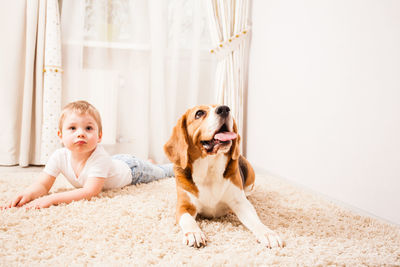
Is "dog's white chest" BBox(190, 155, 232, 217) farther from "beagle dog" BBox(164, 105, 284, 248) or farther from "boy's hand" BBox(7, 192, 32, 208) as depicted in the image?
"boy's hand" BBox(7, 192, 32, 208)

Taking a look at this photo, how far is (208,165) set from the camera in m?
1.06

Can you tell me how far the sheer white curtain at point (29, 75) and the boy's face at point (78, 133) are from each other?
128 centimetres

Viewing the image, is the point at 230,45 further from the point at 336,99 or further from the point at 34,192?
the point at 34,192

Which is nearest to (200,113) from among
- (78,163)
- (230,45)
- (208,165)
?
(208,165)

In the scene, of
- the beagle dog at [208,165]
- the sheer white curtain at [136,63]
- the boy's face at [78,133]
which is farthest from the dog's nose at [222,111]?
the sheer white curtain at [136,63]

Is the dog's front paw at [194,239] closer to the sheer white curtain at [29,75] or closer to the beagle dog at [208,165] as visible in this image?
the beagle dog at [208,165]

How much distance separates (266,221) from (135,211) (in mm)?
574

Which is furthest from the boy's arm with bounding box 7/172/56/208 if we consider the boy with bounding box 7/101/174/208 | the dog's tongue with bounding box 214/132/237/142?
the dog's tongue with bounding box 214/132/237/142

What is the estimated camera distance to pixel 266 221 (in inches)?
43.8

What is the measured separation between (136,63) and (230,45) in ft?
3.33

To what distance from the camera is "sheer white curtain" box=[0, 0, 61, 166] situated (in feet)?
8.05

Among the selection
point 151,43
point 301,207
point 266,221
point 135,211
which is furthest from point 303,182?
point 151,43

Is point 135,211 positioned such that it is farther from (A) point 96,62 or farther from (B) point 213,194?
(A) point 96,62

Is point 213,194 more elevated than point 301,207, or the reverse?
point 213,194
